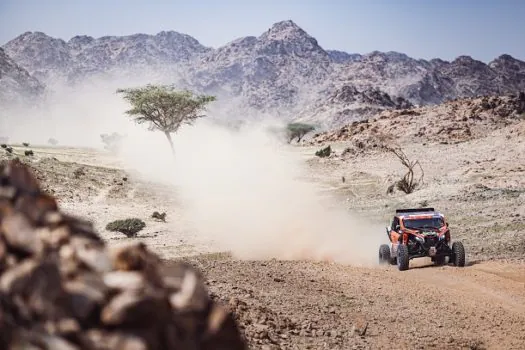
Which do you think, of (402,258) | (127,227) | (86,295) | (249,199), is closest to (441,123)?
(249,199)

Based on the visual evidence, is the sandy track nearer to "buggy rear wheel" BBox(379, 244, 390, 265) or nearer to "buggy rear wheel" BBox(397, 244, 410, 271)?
"buggy rear wheel" BBox(397, 244, 410, 271)

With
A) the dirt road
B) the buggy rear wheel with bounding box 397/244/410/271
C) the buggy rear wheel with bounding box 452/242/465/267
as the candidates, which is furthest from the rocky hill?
the dirt road

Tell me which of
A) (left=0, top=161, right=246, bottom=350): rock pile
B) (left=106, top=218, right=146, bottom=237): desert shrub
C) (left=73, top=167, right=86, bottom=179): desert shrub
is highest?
(left=0, top=161, right=246, bottom=350): rock pile

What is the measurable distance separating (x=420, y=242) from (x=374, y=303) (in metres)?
5.70

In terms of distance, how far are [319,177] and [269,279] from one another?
4311 centimetres

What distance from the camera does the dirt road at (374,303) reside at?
11562 mm

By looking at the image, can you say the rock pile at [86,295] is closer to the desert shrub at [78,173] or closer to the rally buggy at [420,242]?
the rally buggy at [420,242]

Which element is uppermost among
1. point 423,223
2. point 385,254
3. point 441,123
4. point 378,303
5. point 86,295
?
point 441,123

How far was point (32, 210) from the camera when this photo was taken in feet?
11.9

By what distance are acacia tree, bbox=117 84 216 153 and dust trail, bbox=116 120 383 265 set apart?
19.8 ft

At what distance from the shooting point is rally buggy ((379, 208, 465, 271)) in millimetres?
19047

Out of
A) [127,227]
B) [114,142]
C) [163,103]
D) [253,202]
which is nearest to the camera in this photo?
[127,227]

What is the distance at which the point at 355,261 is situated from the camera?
22.6 metres

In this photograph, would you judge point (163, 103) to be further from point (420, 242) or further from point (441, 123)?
point (441, 123)
